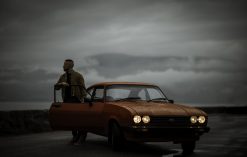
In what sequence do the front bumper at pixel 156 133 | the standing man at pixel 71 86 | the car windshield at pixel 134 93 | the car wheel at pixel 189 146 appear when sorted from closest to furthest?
the front bumper at pixel 156 133
the car wheel at pixel 189 146
the car windshield at pixel 134 93
the standing man at pixel 71 86

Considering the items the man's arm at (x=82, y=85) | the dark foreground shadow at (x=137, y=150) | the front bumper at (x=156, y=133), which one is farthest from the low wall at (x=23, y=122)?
the front bumper at (x=156, y=133)

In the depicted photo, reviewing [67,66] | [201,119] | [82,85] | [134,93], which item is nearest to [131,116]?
[201,119]

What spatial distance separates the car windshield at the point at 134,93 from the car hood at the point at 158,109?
39 cm

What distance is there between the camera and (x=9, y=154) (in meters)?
8.84

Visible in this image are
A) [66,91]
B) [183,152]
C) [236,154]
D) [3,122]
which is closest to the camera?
[236,154]

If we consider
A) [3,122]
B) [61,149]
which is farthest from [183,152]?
[3,122]

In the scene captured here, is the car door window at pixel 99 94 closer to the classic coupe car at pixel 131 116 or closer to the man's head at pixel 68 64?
the classic coupe car at pixel 131 116

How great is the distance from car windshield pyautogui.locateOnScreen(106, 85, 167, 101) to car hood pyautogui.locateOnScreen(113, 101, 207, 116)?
39 centimetres

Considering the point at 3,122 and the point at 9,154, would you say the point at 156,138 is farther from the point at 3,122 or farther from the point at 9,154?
the point at 3,122

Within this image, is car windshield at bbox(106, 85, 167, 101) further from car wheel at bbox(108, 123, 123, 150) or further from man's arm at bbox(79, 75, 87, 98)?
man's arm at bbox(79, 75, 87, 98)

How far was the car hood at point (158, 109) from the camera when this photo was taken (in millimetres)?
8755

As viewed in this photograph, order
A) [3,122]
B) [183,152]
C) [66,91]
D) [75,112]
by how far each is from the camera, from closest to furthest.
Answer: [183,152] → [75,112] → [66,91] → [3,122]

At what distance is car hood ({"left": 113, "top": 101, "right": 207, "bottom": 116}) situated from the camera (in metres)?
8.75

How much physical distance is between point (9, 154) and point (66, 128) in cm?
179
